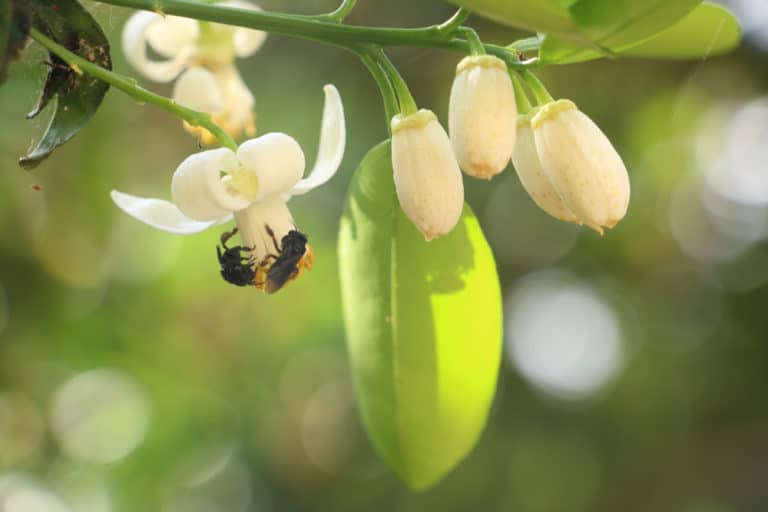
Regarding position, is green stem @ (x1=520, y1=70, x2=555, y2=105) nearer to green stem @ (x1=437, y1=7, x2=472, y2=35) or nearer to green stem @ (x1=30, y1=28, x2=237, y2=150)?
green stem @ (x1=437, y1=7, x2=472, y2=35)

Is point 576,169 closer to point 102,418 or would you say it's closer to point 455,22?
point 455,22

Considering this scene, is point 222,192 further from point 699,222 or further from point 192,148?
point 699,222

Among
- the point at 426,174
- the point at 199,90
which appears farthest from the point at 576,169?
the point at 199,90

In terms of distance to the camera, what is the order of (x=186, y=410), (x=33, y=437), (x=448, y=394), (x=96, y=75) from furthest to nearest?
(x=186, y=410) < (x=33, y=437) < (x=448, y=394) < (x=96, y=75)

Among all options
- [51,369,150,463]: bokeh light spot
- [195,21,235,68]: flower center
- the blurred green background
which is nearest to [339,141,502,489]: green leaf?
[195,21,235,68]: flower center

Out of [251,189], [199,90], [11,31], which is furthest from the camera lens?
[199,90]

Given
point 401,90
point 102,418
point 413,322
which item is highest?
point 401,90

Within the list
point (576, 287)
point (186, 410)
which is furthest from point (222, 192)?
point (576, 287)
